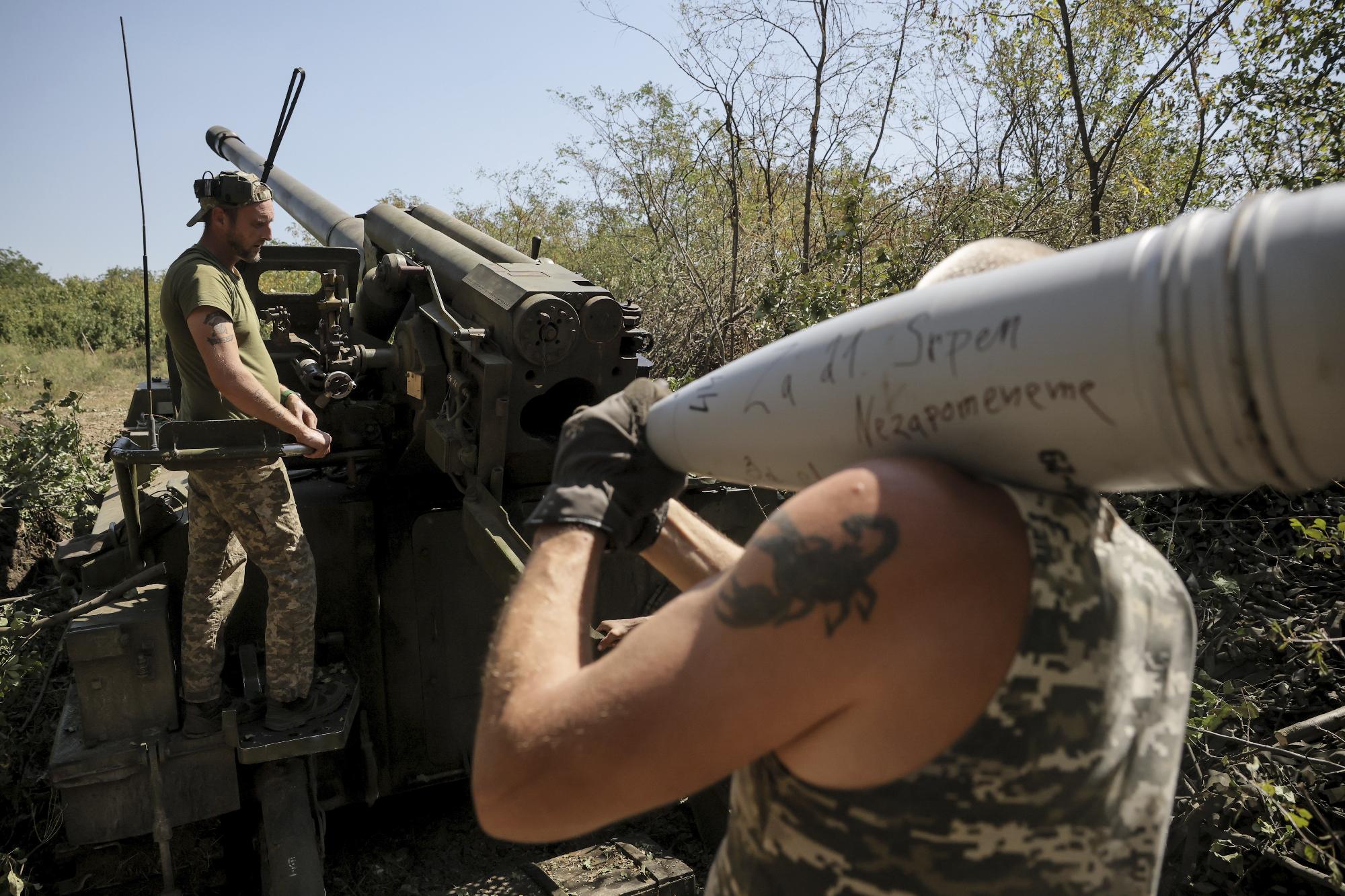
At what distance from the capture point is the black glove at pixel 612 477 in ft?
5.07

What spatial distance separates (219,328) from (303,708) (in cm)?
146

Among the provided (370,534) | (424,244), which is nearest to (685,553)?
(370,534)

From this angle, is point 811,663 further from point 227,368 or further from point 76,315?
point 76,315

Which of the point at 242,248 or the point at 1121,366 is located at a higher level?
the point at 242,248

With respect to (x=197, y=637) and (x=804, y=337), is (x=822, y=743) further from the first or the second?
(x=197, y=637)

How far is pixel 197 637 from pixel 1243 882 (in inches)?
147

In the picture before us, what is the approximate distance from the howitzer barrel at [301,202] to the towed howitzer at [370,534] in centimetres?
75

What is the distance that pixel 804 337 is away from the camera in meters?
1.50

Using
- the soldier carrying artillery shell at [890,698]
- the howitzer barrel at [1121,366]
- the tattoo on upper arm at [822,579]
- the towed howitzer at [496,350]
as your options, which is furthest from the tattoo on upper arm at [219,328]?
the tattoo on upper arm at [822,579]

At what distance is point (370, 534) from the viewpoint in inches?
175

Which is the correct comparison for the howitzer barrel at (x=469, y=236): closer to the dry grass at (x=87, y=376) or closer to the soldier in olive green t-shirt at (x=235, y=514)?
the soldier in olive green t-shirt at (x=235, y=514)

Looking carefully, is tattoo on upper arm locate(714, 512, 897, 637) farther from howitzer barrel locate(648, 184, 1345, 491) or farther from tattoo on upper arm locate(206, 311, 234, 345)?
tattoo on upper arm locate(206, 311, 234, 345)

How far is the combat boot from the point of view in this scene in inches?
156

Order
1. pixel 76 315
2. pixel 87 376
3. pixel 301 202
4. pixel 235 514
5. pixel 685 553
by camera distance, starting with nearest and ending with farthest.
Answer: pixel 685 553 < pixel 235 514 < pixel 301 202 < pixel 87 376 < pixel 76 315
